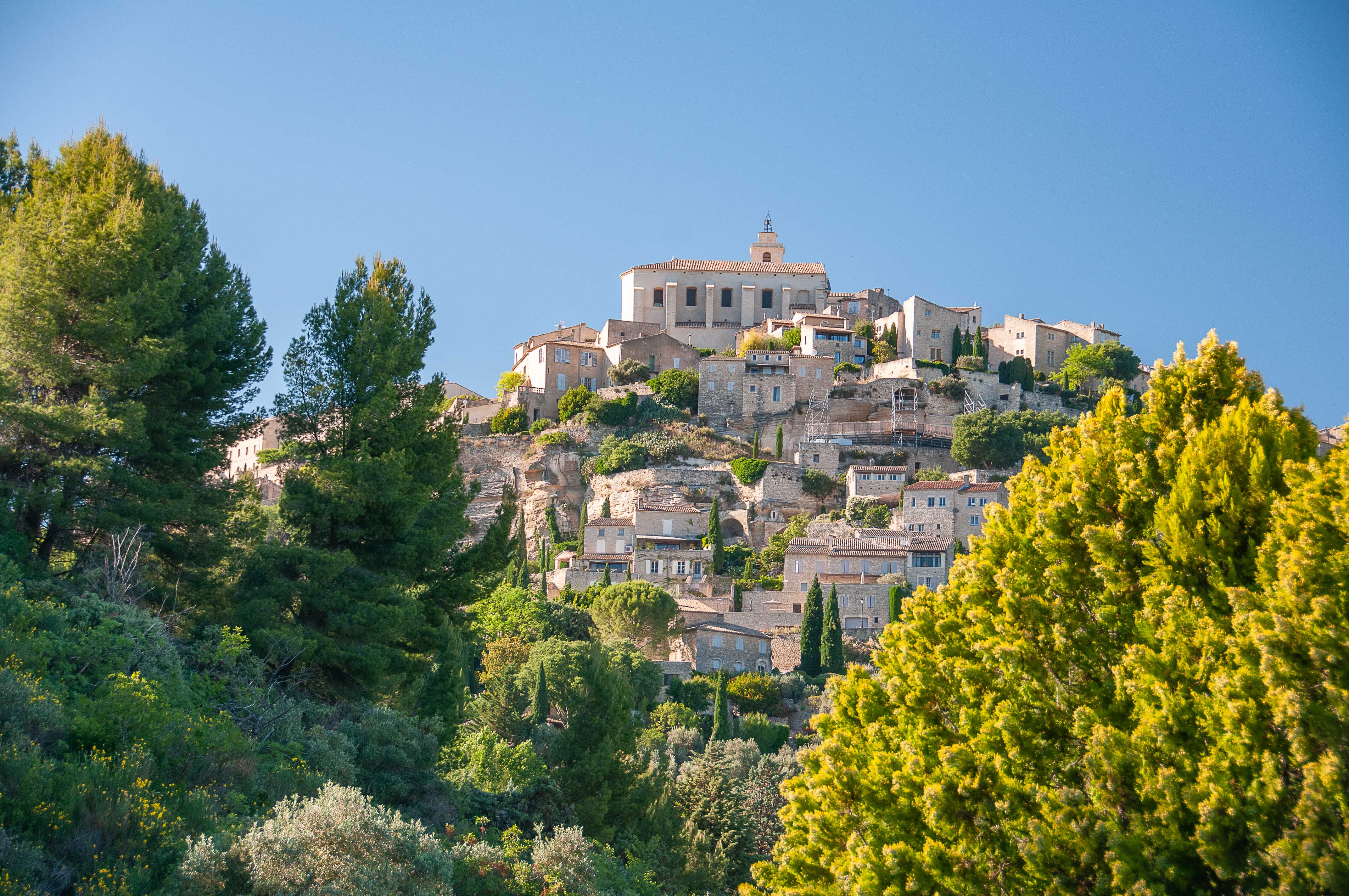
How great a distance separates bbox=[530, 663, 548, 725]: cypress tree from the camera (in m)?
37.2

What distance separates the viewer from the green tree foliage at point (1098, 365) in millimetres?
82250

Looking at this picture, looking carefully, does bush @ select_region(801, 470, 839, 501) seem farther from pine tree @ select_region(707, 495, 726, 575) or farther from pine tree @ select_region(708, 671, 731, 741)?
pine tree @ select_region(708, 671, 731, 741)

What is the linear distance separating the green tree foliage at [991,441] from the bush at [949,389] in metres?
3.70

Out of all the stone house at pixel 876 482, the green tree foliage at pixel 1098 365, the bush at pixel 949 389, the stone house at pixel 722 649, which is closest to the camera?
the stone house at pixel 722 649

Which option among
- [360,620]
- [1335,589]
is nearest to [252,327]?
[360,620]

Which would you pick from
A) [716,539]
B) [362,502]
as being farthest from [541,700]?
[716,539]

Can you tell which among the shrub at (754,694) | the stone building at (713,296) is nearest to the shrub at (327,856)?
the shrub at (754,694)

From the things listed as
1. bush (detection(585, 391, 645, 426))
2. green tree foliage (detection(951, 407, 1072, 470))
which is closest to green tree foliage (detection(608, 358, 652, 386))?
bush (detection(585, 391, 645, 426))

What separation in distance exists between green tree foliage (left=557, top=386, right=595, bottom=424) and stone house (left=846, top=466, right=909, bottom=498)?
59.9 ft

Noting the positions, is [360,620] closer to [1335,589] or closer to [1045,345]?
[1335,589]

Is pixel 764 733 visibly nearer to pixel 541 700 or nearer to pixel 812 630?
pixel 812 630

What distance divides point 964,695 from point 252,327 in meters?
16.8

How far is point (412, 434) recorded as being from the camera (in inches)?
903

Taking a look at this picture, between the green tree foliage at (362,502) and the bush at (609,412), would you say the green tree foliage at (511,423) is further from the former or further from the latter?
the green tree foliage at (362,502)
